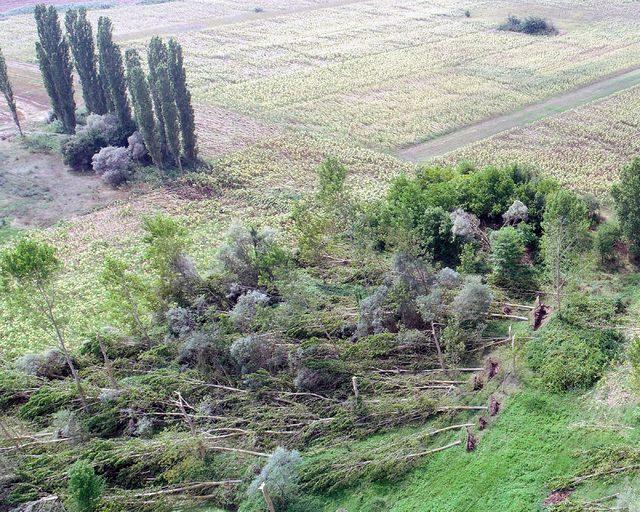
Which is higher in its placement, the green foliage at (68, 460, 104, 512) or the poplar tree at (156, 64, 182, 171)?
the poplar tree at (156, 64, 182, 171)

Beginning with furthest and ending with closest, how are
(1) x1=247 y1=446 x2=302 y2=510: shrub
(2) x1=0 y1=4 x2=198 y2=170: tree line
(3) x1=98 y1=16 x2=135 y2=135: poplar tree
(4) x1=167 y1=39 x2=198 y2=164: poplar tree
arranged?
(3) x1=98 y1=16 x2=135 y2=135: poplar tree
(4) x1=167 y1=39 x2=198 y2=164: poplar tree
(2) x1=0 y1=4 x2=198 y2=170: tree line
(1) x1=247 y1=446 x2=302 y2=510: shrub

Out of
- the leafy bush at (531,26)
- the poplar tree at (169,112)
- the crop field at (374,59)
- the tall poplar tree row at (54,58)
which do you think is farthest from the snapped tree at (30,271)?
the leafy bush at (531,26)

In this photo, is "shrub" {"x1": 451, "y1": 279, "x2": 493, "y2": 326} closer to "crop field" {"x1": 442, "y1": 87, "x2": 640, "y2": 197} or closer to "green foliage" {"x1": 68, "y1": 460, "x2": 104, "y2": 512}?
"green foliage" {"x1": 68, "y1": 460, "x2": 104, "y2": 512}

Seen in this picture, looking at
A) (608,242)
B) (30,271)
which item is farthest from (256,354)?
(608,242)

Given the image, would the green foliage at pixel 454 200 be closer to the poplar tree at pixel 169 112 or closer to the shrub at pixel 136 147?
the poplar tree at pixel 169 112

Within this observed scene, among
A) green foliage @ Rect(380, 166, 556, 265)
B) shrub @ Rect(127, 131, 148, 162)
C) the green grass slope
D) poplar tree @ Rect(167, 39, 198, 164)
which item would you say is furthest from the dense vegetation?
shrub @ Rect(127, 131, 148, 162)

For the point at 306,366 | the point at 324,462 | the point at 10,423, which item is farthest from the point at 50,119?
the point at 324,462

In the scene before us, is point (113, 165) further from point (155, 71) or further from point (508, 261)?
point (508, 261)
